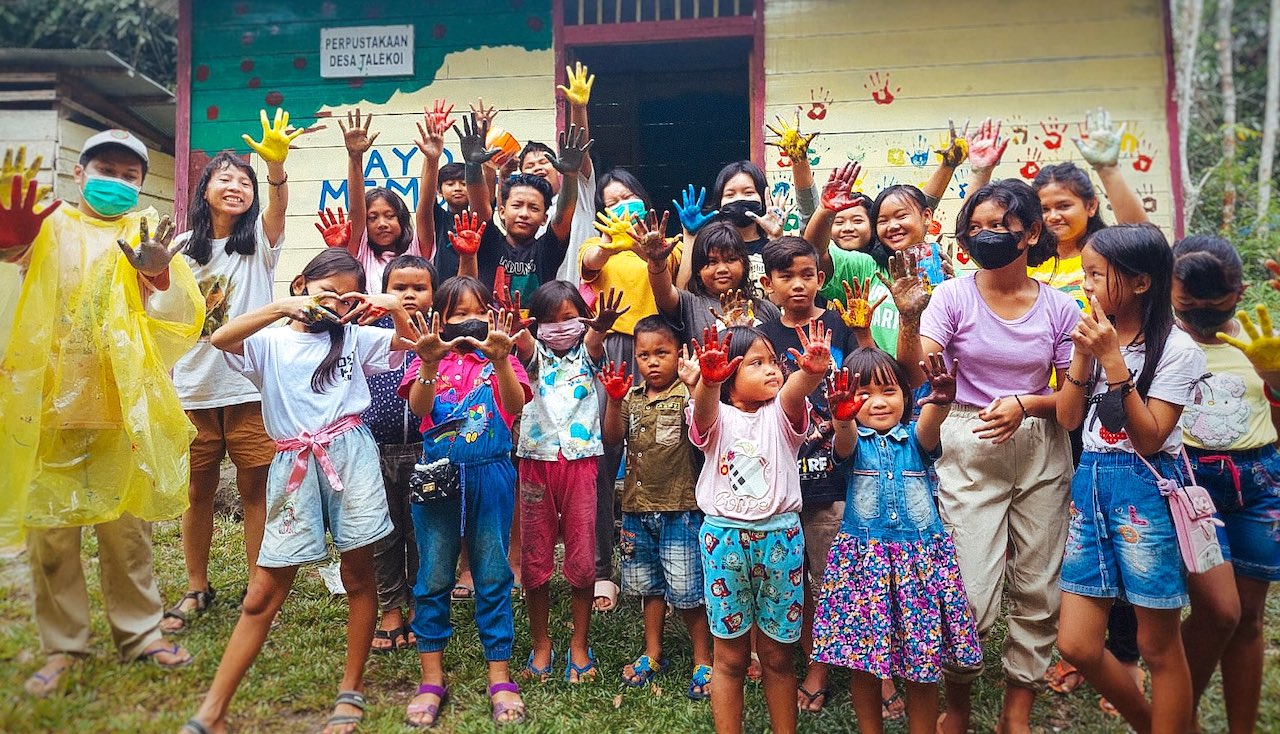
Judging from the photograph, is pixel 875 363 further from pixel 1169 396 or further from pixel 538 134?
pixel 538 134

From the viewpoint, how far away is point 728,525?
268 cm

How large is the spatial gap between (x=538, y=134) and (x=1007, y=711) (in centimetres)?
477

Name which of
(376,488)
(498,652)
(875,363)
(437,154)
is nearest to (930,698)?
(875,363)

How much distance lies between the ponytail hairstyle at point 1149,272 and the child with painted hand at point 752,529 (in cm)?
90

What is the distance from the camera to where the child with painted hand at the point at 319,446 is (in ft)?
8.92

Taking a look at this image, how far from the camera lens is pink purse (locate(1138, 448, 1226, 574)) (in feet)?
7.80

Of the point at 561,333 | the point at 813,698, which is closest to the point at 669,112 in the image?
the point at 561,333

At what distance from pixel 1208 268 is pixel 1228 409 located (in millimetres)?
464

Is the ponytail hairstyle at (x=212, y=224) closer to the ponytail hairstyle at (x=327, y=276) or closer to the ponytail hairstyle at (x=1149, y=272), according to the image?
the ponytail hairstyle at (x=327, y=276)

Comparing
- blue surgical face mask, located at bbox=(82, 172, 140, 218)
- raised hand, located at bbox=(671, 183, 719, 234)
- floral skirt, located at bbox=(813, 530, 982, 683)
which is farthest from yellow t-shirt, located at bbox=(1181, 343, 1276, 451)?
blue surgical face mask, located at bbox=(82, 172, 140, 218)

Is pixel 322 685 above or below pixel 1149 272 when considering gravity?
below

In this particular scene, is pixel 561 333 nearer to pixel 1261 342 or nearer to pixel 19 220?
pixel 19 220

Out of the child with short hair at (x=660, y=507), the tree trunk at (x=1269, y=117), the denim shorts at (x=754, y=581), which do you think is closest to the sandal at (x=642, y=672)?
the child with short hair at (x=660, y=507)

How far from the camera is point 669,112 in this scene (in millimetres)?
8023
